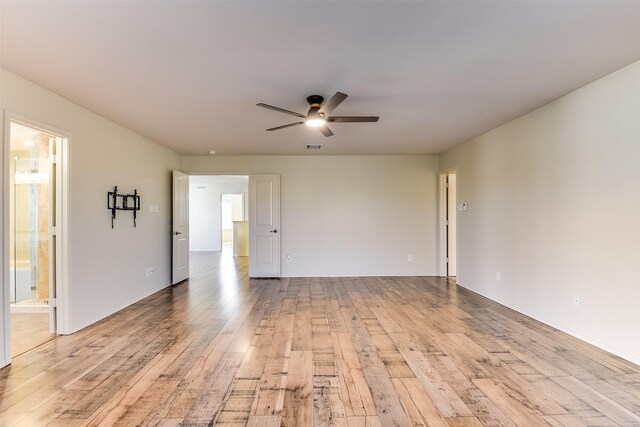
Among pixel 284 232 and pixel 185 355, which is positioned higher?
pixel 284 232

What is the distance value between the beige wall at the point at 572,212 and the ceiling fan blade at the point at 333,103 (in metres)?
2.36

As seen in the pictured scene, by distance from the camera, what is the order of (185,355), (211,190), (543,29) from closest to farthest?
(543,29) < (185,355) < (211,190)

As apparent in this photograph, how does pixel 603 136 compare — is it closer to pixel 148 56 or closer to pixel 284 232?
pixel 148 56

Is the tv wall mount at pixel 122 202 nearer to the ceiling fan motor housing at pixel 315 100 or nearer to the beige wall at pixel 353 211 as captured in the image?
the beige wall at pixel 353 211

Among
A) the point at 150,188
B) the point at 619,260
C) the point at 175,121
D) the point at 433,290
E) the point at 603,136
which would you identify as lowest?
the point at 433,290

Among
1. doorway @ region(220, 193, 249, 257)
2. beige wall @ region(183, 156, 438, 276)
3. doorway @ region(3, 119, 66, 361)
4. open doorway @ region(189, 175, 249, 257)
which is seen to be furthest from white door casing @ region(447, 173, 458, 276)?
open doorway @ region(189, 175, 249, 257)

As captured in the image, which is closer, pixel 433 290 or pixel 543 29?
pixel 543 29

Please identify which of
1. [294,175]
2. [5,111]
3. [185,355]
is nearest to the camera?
[5,111]

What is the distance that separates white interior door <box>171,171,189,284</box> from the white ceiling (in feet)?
6.60

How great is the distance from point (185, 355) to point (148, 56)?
8.08ft

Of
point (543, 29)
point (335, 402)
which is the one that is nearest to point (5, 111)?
point (335, 402)

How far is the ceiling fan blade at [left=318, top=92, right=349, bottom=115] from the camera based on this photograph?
255 centimetres

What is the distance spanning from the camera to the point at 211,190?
11352 mm

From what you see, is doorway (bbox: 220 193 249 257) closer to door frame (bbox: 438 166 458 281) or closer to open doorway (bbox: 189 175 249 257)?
open doorway (bbox: 189 175 249 257)
